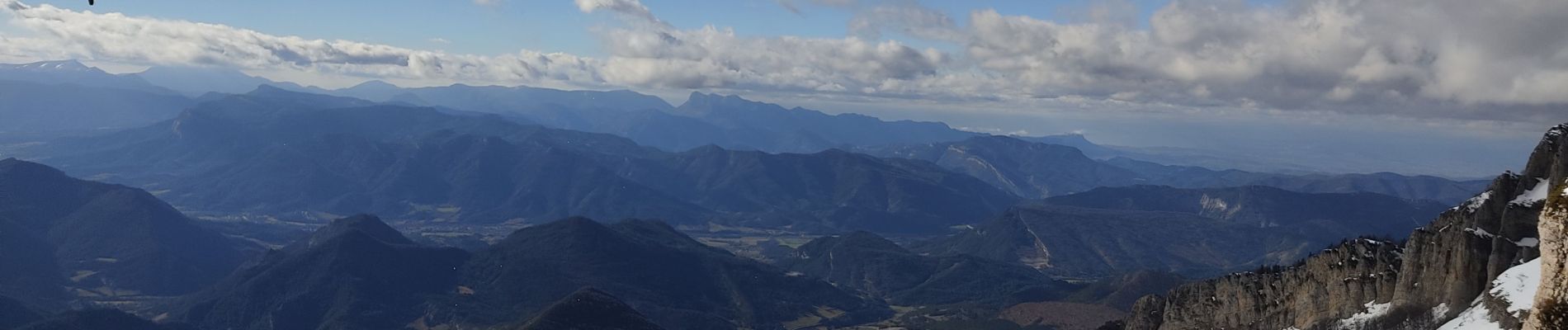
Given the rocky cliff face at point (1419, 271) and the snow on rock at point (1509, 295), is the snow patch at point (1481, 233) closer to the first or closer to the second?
the rocky cliff face at point (1419, 271)

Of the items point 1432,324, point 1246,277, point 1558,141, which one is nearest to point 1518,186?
point 1558,141

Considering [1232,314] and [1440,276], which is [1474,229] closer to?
[1440,276]

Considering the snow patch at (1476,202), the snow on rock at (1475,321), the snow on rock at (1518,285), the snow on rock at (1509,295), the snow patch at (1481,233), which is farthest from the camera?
the snow patch at (1476,202)

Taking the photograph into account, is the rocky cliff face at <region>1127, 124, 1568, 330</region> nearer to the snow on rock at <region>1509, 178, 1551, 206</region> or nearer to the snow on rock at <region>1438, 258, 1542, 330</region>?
the snow on rock at <region>1509, 178, 1551, 206</region>

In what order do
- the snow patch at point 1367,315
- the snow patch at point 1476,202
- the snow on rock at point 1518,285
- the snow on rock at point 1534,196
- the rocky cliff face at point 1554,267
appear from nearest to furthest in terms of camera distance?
the rocky cliff face at point 1554,267 < the snow on rock at point 1518,285 < the snow on rock at point 1534,196 < the snow patch at point 1367,315 < the snow patch at point 1476,202

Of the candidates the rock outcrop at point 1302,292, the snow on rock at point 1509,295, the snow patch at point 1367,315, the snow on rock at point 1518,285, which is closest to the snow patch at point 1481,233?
the snow on rock at point 1518,285

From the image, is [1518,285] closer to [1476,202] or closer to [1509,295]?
[1509,295]

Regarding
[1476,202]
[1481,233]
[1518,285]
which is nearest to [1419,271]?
[1481,233]
